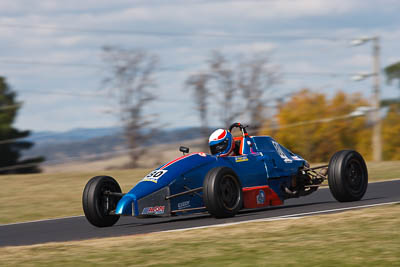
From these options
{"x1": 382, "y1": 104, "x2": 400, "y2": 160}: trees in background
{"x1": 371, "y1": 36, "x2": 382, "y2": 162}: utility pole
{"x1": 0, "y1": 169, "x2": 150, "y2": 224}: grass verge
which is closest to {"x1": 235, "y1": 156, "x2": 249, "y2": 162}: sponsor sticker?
{"x1": 0, "y1": 169, "x2": 150, "y2": 224}: grass verge

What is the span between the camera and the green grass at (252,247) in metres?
7.88

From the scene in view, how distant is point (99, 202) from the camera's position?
12406mm

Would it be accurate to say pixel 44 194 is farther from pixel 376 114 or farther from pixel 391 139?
pixel 391 139

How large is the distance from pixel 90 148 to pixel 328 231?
32930mm

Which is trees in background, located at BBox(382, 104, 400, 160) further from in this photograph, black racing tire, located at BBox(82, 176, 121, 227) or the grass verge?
black racing tire, located at BBox(82, 176, 121, 227)

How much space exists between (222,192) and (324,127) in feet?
134

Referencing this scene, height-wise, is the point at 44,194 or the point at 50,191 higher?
the point at 50,191

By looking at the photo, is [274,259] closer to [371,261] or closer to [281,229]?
[371,261]

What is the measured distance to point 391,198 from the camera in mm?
14305

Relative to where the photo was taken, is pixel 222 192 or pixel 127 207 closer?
pixel 127 207

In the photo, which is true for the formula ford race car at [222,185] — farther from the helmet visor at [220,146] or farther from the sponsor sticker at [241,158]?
the helmet visor at [220,146]

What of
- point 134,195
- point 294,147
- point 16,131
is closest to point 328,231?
point 134,195

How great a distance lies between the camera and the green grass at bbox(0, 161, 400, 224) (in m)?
18.0

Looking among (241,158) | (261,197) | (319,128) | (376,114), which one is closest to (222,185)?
(241,158)
